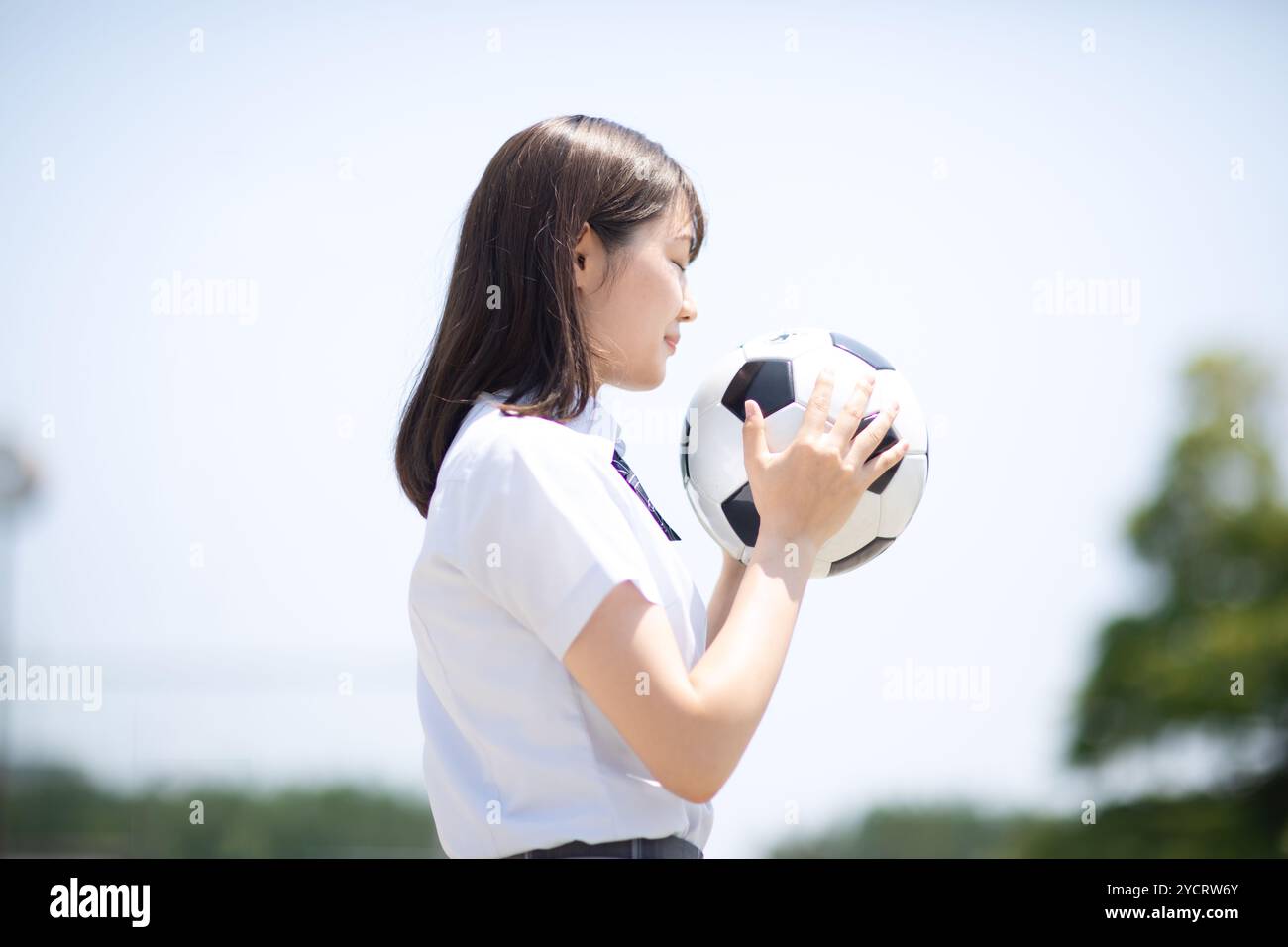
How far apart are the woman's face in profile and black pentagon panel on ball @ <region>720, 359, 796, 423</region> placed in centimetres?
24

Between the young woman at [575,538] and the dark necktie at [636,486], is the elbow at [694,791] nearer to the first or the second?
the young woman at [575,538]

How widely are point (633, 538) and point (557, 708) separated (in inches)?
12.3

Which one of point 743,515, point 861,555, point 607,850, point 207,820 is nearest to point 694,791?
point 607,850

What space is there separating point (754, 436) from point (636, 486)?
0.25m

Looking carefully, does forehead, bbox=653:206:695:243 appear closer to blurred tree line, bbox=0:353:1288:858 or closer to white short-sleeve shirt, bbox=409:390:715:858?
white short-sleeve shirt, bbox=409:390:715:858

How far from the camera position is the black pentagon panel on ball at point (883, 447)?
8.57 ft

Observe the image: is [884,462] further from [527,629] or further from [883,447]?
[527,629]

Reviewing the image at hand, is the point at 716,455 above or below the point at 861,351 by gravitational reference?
below

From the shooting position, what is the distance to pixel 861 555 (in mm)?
2854

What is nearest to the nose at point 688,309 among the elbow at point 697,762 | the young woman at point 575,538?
the young woman at point 575,538

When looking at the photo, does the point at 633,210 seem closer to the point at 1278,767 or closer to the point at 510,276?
the point at 510,276

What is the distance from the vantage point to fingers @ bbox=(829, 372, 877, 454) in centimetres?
243

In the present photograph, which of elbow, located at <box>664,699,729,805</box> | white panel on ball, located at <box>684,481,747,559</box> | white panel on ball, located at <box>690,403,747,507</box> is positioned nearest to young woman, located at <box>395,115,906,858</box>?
elbow, located at <box>664,699,729,805</box>
